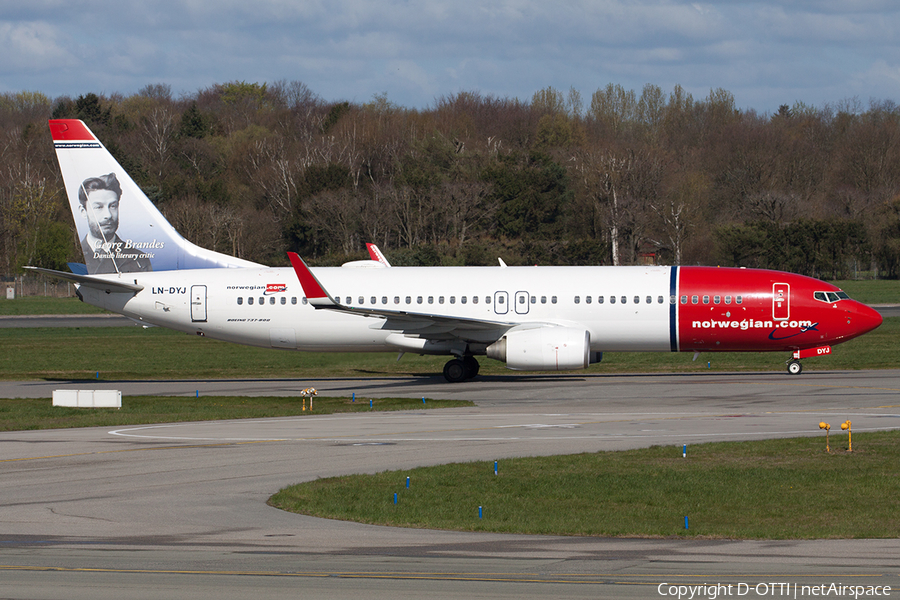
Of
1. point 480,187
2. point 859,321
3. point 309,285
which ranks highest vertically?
point 480,187

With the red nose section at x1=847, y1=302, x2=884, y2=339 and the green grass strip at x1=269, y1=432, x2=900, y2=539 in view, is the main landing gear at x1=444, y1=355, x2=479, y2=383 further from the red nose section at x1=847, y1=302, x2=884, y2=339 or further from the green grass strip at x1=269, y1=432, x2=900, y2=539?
the green grass strip at x1=269, y1=432, x2=900, y2=539

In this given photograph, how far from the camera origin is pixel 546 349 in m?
34.9

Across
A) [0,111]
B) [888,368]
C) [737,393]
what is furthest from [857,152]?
[0,111]

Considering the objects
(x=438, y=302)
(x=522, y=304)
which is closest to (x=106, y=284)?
(x=438, y=302)

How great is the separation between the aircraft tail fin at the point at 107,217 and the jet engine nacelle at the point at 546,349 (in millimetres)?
12175

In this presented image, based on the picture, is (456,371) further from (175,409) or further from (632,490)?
(632,490)

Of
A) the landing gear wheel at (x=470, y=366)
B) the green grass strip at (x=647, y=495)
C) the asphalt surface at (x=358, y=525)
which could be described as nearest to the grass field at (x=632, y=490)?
the green grass strip at (x=647, y=495)

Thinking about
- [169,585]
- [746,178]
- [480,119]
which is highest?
[480,119]

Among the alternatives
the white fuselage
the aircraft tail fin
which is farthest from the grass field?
the aircraft tail fin

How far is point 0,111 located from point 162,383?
150 m

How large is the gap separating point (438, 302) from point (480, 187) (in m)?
63.4

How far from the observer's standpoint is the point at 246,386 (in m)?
37.4

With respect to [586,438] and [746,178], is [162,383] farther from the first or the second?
[746,178]

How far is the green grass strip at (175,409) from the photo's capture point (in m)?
27.6
